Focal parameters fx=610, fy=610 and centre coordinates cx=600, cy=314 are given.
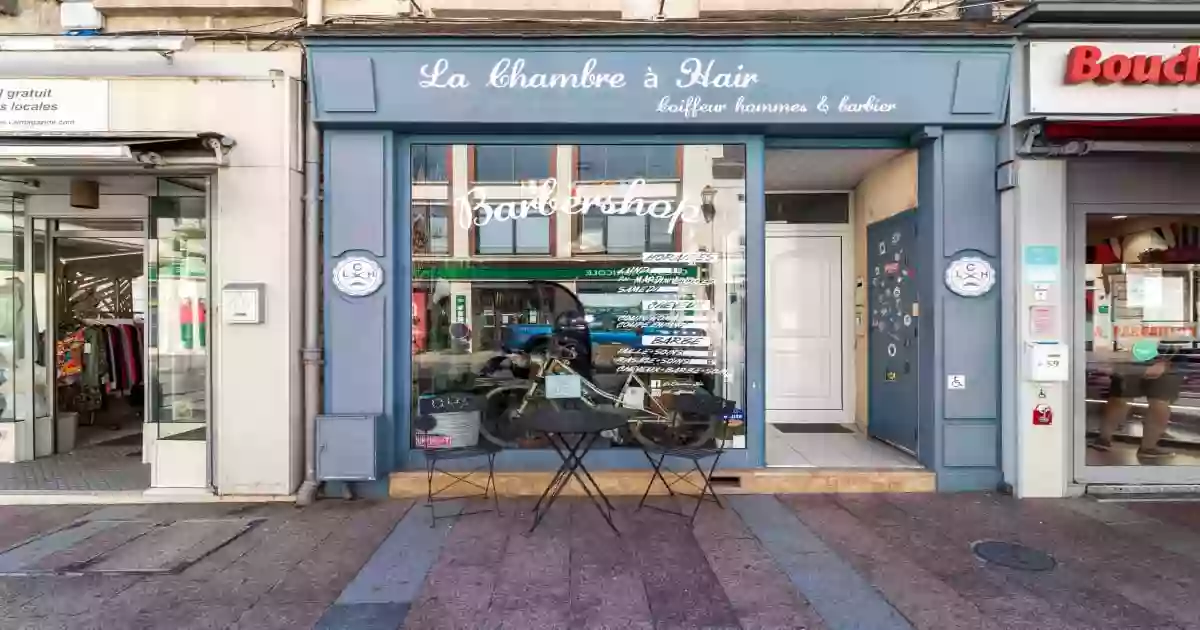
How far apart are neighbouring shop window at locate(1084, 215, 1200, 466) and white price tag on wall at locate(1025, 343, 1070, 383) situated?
0.50m

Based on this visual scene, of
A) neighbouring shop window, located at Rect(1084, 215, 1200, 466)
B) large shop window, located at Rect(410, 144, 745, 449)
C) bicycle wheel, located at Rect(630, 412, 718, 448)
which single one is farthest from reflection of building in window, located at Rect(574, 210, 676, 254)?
neighbouring shop window, located at Rect(1084, 215, 1200, 466)

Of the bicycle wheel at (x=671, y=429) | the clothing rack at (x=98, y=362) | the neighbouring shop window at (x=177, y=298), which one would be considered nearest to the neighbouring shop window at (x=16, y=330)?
the clothing rack at (x=98, y=362)

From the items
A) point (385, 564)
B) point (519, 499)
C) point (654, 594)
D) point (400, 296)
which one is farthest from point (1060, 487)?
point (400, 296)

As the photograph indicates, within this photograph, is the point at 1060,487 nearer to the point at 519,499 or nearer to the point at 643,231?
the point at 643,231

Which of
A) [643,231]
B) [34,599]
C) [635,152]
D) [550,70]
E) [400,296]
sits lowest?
[34,599]

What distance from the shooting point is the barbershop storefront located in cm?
501

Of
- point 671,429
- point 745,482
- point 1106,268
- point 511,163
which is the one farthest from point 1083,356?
point 511,163

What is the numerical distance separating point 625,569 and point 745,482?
1850 mm

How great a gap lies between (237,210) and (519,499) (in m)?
3.39

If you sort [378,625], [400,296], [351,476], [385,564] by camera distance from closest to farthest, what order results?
[378,625] → [385,564] → [351,476] → [400,296]

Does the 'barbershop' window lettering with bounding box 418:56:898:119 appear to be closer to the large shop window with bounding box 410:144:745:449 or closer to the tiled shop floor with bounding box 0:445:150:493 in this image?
the large shop window with bounding box 410:144:745:449

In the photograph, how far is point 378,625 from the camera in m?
3.11

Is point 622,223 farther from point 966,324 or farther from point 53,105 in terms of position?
point 53,105

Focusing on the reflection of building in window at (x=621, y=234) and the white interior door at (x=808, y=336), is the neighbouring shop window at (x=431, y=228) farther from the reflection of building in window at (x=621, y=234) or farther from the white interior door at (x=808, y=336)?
the white interior door at (x=808, y=336)
